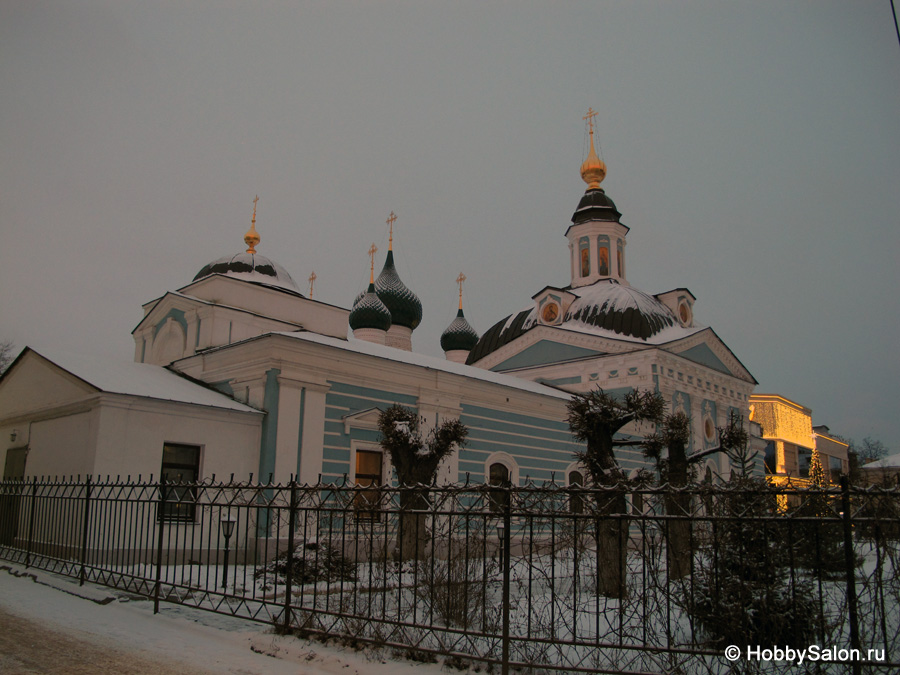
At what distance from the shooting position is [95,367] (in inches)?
592

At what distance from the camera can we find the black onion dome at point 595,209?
113 ft

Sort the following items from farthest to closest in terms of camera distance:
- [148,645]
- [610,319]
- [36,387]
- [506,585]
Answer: [610,319], [36,387], [148,645], [506,585]

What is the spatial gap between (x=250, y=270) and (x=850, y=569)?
1822 cm

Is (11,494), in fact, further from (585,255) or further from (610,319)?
(585,255)

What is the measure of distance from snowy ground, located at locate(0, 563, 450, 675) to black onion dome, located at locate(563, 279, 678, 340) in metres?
22.4

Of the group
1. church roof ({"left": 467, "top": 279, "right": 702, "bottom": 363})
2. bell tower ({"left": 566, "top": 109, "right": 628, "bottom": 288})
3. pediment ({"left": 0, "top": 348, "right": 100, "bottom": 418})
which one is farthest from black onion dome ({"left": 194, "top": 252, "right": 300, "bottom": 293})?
bell tower ({"left": 566, "top": 109, "right": 628, "bottom": 288})

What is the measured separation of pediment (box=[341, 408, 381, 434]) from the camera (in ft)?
54.9

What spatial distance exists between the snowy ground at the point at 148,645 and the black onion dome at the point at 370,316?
73.7 ft

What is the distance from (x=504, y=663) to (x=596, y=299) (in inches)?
1002

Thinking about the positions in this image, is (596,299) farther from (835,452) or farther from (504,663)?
(835,452)

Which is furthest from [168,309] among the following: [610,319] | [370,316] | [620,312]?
[620,312]

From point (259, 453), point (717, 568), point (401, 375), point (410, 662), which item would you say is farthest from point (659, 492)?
point (401, 375)

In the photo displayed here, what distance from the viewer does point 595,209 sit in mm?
34656

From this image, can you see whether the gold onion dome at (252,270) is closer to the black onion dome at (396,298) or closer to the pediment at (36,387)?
the pediment at (36,387)
